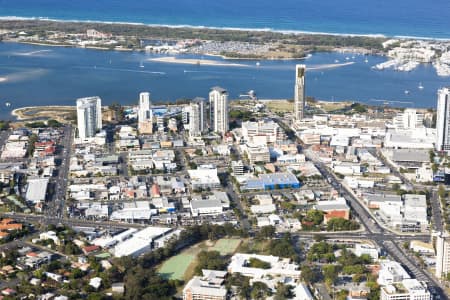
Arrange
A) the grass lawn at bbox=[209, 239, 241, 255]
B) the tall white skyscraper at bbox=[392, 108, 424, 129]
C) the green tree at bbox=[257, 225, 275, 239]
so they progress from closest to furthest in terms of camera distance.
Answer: the grass lawn at bbox=[209, 239, 241, 255] < the green tree at bbox=[257, 225, 275, 239] < the tall white skyscraper at bbox=[392, 108, 424, 129]

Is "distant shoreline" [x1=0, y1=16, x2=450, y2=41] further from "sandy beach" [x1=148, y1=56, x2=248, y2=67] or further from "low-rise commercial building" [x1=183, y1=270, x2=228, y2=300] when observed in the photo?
"low-rise commercial building" [x1=183, y1=270, x2=228, y2=300]

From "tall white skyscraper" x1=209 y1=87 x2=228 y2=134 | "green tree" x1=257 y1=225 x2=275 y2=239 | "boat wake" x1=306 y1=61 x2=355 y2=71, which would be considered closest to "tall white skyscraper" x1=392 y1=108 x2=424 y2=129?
"tall white skyscraper" x1=209 y1=87 x2=228 y2=134

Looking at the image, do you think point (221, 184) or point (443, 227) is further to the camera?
point (221, 184)

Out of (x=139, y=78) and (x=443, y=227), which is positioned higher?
(x=139, y=78)

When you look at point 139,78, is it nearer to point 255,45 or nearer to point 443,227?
point 255,45

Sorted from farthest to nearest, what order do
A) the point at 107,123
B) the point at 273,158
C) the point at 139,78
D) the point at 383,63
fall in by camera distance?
1. the point at 383,63
2. the point at 139,78
3. the point at 107,123
4. the point at 273,158

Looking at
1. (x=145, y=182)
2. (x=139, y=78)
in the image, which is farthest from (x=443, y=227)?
(x=139, y=78)
